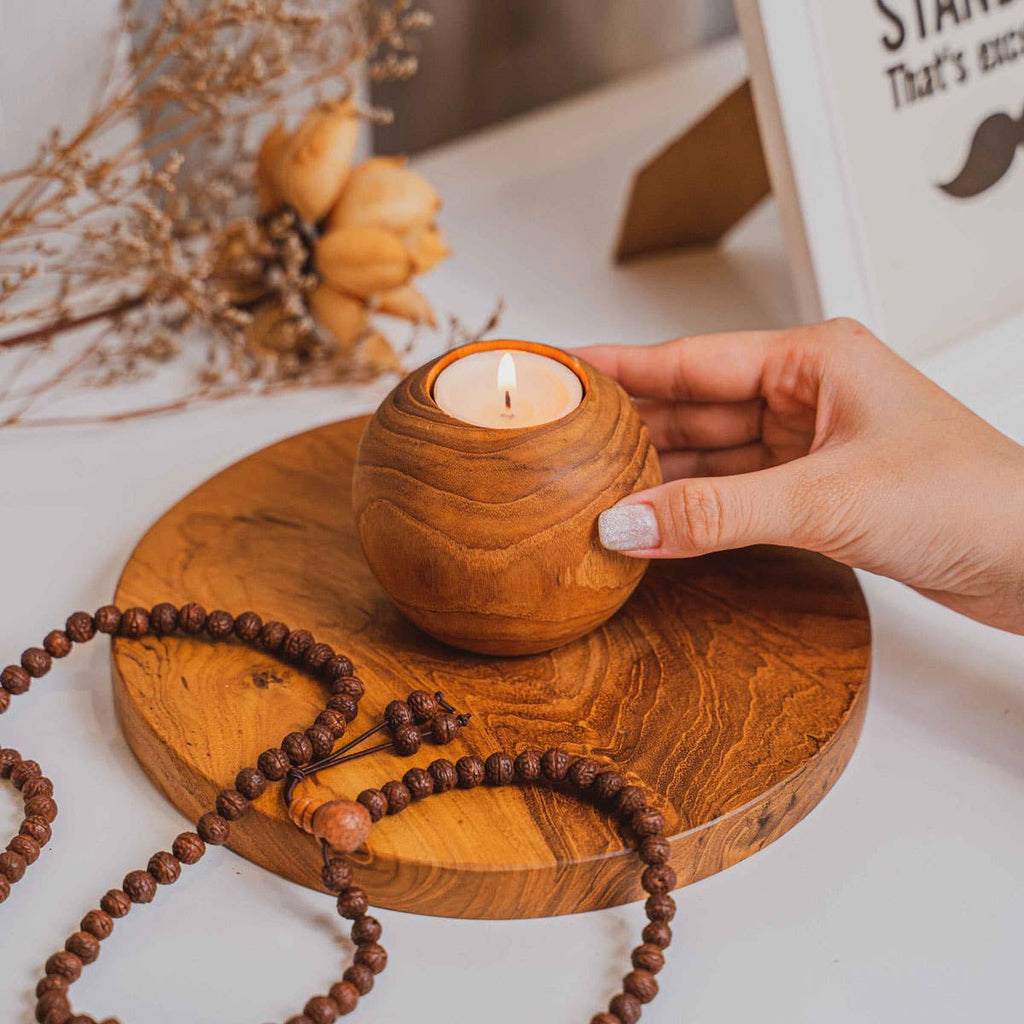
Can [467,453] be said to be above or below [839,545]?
above

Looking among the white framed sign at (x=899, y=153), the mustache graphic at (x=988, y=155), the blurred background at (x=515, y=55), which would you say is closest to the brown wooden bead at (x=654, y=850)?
the white framed sign at (x=899, y=153)

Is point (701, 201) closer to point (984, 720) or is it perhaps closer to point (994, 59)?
point (994, 59)

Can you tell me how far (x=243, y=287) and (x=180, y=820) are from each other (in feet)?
1.52

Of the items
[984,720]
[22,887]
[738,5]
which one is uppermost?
[738,5]

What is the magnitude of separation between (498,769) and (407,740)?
0.04 m

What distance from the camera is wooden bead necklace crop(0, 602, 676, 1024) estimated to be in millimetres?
478

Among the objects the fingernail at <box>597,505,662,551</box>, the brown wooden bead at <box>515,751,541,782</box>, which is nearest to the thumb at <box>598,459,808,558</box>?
the fingernail at <box>597,505,662,551</box>

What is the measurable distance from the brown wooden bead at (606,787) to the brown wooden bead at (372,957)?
0.11 metres

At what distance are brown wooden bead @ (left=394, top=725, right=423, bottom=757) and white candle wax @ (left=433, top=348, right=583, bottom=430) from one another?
0.14m

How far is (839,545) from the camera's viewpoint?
60cm

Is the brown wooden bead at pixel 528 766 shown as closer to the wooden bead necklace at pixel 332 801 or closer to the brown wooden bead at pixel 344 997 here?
the wooden bead necklace at pixel 332 801

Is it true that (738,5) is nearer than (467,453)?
No

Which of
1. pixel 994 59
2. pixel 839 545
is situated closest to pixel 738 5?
pixel 994 59

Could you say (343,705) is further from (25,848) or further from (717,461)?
(717,461)
